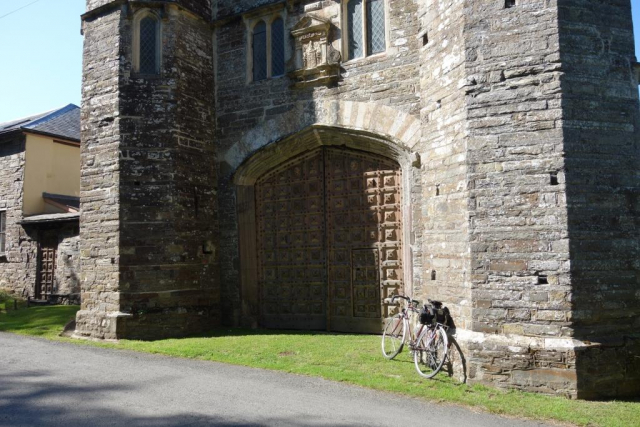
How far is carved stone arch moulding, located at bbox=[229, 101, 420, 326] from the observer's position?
8680mm

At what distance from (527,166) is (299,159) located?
476 cm

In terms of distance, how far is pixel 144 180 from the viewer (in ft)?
30.3

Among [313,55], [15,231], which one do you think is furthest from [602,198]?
[15,231]

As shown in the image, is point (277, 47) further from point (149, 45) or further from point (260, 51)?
point (149, 45)

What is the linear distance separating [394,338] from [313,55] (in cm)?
498

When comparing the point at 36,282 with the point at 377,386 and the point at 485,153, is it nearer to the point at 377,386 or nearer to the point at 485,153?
the point at 377,386

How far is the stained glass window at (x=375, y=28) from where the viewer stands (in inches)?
360

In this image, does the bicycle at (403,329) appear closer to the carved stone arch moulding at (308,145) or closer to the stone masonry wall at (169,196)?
the carved stone arch moulding at (308,145)

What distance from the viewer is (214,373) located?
6.66m

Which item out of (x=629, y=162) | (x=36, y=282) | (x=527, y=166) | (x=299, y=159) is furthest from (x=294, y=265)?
(x=36, y=282)

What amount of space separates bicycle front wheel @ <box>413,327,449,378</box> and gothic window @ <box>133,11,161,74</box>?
6506 millimetres

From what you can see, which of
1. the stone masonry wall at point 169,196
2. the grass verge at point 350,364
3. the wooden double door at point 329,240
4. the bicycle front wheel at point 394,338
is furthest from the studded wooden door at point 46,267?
the bicycle front wheel at point 394,338

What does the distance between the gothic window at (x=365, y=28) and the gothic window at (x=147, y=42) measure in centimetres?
343

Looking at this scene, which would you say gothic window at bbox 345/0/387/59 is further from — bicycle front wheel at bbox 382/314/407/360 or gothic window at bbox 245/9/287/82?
bicycle front wheel at bbox 382/314/407/360
